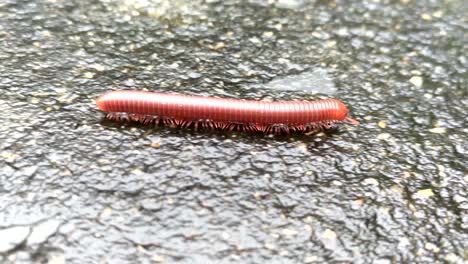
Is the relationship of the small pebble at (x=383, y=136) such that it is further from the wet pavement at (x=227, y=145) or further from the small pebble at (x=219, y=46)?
the small pebble at (x=219, y=46)

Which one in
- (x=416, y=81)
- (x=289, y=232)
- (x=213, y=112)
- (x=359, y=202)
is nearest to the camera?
(x=289, y=232)

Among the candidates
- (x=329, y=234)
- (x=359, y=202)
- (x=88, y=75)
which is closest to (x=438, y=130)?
(x=359, y=202)

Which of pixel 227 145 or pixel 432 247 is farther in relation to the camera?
pixel 227 145

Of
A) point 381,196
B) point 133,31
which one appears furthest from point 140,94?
point 381,196

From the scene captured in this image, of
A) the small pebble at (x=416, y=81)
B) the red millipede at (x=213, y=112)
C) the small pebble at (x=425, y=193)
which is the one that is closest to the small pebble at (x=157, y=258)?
the red millipede at (x=213, y=112)

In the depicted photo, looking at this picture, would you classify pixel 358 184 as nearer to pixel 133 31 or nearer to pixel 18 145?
pixel 18 145

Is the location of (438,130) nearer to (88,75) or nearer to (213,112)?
(213,112)

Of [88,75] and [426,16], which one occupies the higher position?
[426,16]
